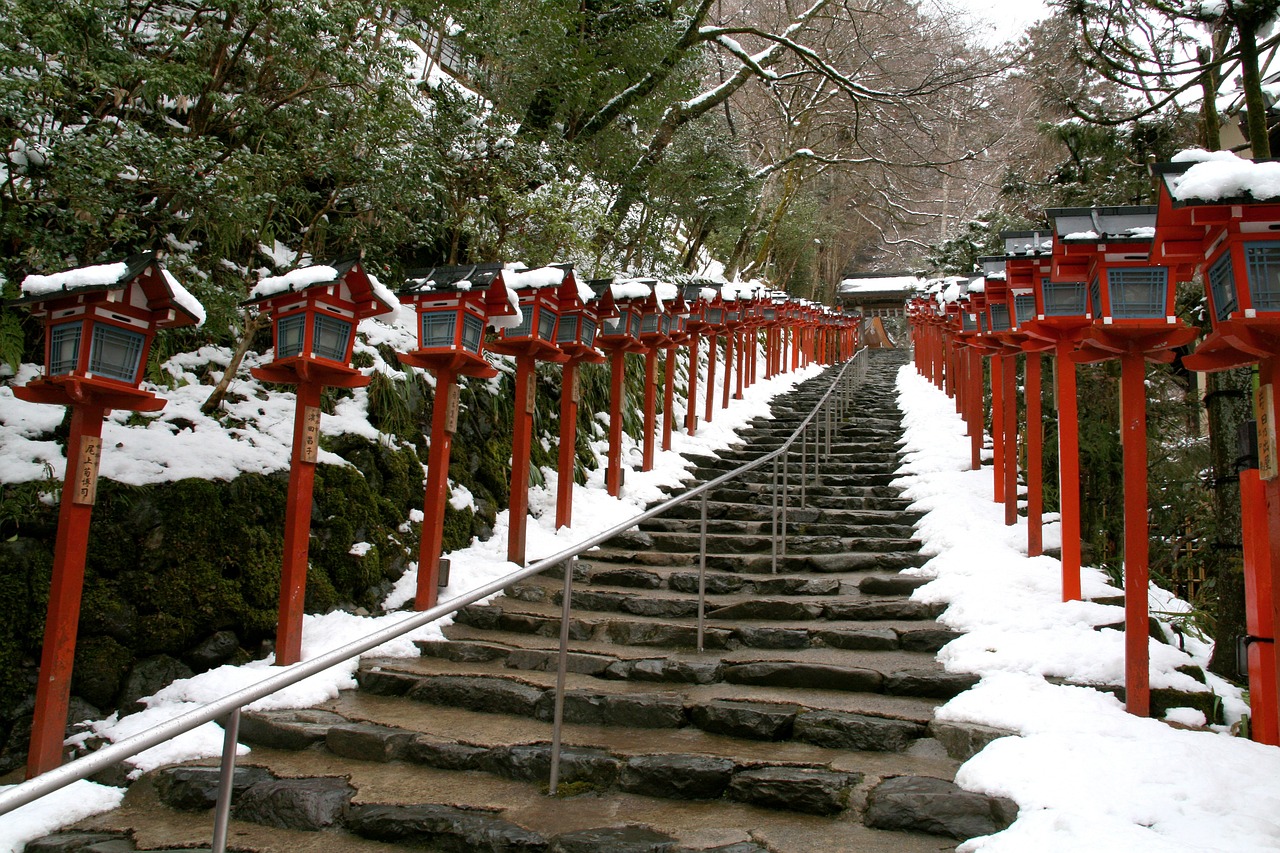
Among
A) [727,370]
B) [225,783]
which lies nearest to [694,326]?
[727,370]

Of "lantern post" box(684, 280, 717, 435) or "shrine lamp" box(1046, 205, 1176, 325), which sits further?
"lantern post" box(684, 280, 717, 435)

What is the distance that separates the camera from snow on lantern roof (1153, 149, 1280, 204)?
3.13 m

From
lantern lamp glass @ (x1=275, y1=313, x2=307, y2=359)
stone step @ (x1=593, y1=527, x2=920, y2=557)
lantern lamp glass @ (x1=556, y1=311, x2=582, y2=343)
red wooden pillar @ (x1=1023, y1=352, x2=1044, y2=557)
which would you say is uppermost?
lantern lamp glass @ (x1=556, y1=311, x2=582, y2=343)

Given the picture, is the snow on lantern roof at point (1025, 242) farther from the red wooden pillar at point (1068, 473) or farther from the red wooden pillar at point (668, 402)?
the red wooden pillar at point (668, 402)

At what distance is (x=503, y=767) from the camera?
3.82 m

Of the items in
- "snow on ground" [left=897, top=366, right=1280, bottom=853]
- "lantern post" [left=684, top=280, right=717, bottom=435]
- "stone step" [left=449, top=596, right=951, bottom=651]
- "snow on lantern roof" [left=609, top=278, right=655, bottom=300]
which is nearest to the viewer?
"snow on ground" [left=897, top=366, right=1280, bottom=853]

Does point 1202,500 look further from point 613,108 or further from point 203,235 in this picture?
point 203,235

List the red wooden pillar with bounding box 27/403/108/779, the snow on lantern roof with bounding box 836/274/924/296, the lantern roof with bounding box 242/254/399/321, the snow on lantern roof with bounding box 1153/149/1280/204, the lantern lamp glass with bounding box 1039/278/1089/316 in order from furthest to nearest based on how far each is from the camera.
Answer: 1. the snow on lantern roof with bounding box 836/274/924/296
2. the lantern lamp glass with bounding box 1039/278/1089/316
3. the lantern roof with bounding box 242/254/399/321
4. the red wooden pillar with bounding box 27/403/108/779
5. the snow on lantern roof with bounding box 1153/149/1280/204

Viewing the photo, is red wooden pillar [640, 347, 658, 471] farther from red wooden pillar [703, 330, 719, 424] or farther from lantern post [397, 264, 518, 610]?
lantern post [397, 264, 518, 610]

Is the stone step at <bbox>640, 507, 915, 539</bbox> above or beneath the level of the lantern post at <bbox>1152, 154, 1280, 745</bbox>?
beneath

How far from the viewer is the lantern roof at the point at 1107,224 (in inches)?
177

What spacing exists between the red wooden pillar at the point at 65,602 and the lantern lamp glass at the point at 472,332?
2373 mm

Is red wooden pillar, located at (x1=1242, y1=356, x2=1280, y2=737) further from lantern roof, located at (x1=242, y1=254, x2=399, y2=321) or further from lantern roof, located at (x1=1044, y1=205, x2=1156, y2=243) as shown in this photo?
lantern roof, located at (x1=242, y1=254, x2=399, y2=321)

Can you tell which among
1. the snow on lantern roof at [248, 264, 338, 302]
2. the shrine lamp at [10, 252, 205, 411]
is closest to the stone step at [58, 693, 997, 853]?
the shrine lamp at [10, 252, 205, 411]
